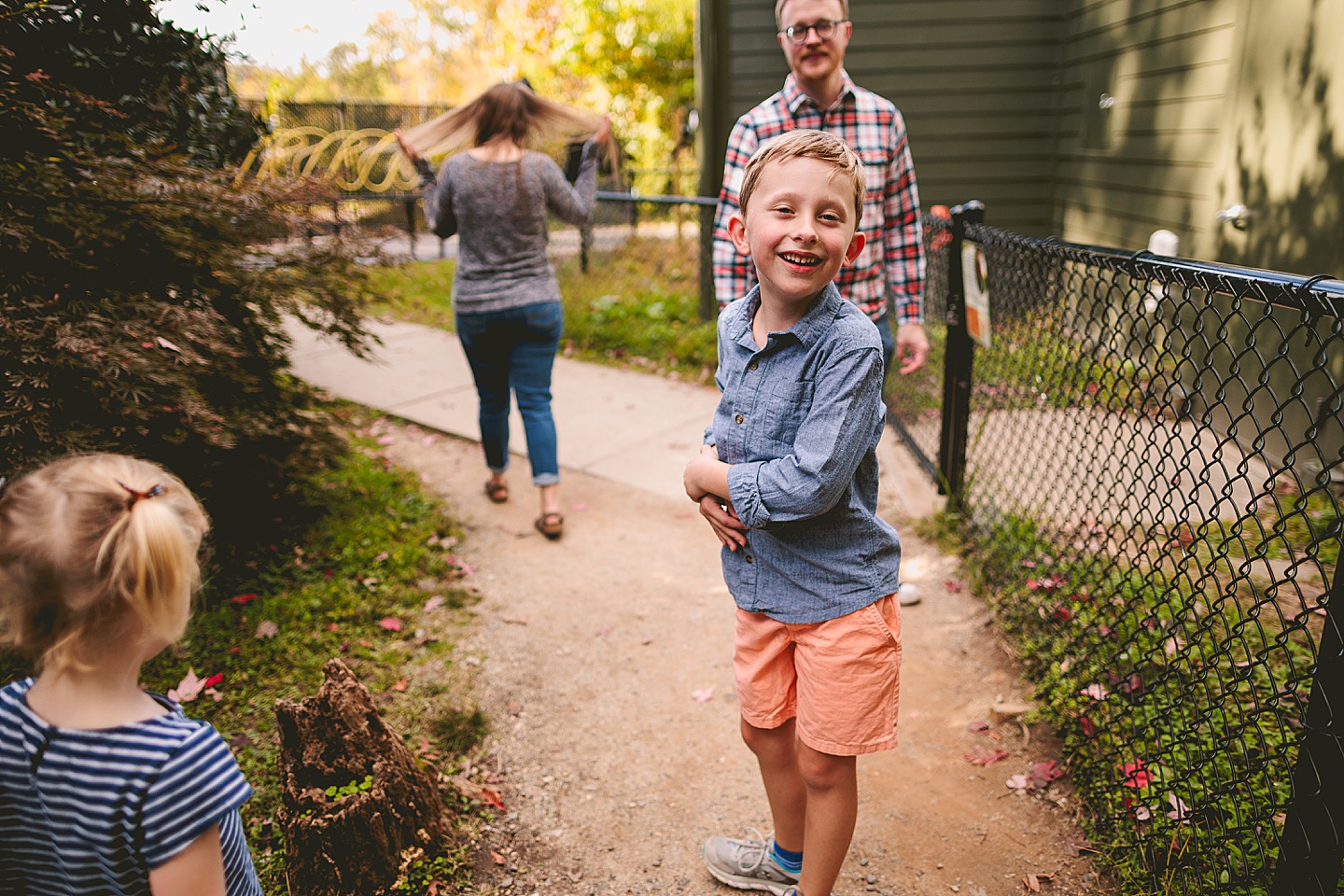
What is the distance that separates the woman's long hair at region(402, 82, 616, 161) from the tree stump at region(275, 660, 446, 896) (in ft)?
8.09

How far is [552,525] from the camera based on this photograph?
4.22m

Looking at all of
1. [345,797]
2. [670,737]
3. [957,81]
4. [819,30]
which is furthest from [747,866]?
[957,81]

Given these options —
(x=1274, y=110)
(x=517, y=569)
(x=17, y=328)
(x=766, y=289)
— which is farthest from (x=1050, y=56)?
(x=17, y=328)

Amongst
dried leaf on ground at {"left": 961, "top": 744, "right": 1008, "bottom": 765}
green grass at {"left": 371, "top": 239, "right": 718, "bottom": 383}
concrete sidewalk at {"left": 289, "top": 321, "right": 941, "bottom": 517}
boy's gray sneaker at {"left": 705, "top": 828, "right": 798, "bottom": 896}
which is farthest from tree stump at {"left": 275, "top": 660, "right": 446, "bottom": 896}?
green grass at {"left": 371, "top": 239, "right": 718, "bottom": 383}

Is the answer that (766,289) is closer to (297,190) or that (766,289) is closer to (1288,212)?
(297,190)

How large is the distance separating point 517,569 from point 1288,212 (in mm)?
4237

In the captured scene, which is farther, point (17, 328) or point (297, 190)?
point (297, 190)

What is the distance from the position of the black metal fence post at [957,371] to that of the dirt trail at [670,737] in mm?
378

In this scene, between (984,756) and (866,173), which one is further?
(866,173)

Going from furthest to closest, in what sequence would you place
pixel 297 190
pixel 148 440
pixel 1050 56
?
pixel 1050 56
pixel 297 190
pixel 148 440

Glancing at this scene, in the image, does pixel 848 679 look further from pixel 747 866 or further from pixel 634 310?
pixel 634 310

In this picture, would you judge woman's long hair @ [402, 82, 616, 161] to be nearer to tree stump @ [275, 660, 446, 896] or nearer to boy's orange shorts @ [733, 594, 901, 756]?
tree stump @ [275, 660, 446, 896]

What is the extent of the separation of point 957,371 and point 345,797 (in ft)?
9.53

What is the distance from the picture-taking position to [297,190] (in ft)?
12.0
